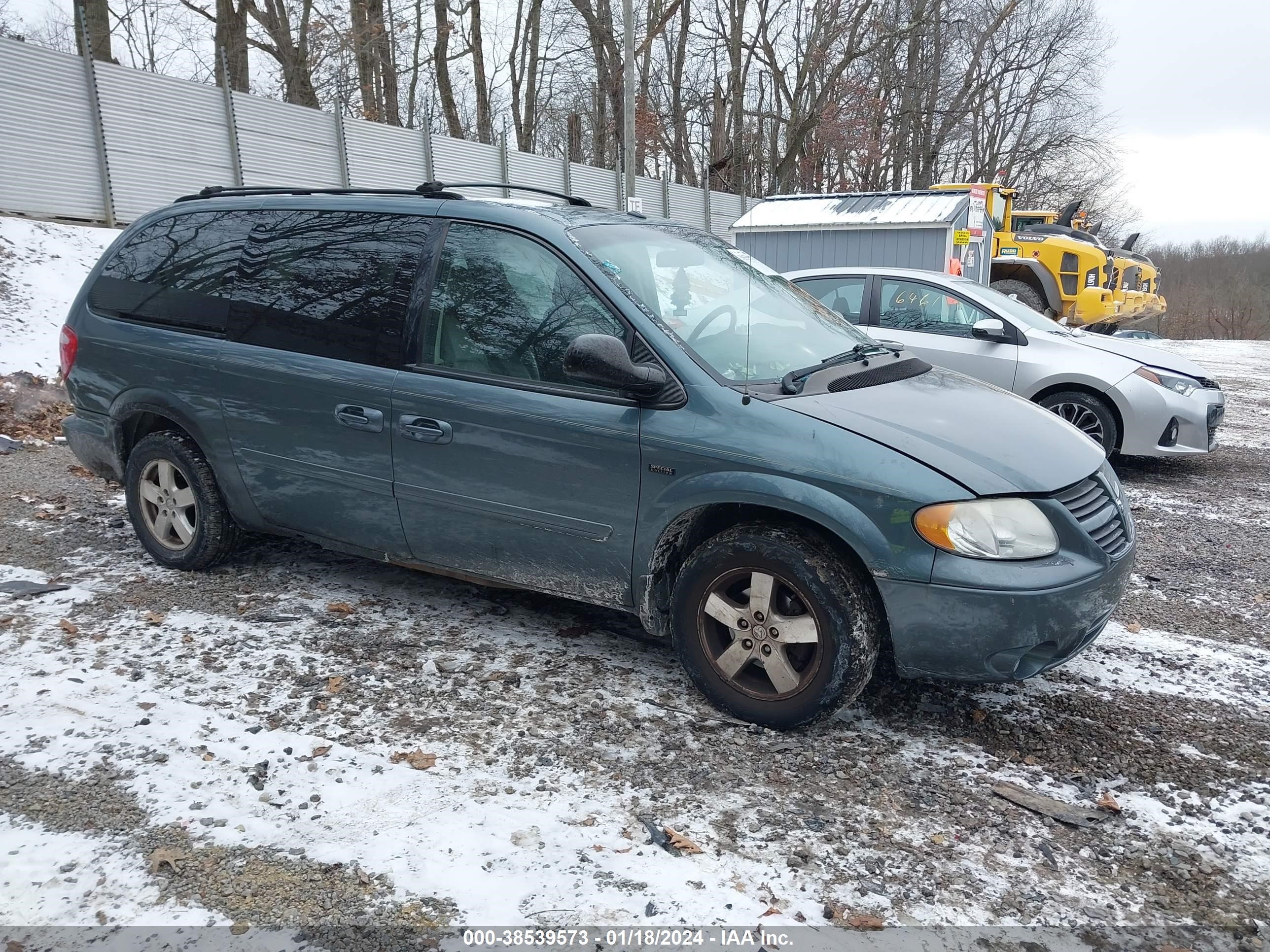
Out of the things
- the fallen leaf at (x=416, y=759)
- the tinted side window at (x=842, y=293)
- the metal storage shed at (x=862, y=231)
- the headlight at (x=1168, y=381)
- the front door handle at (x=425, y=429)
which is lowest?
the fallen leaf at (x=416, y=759)

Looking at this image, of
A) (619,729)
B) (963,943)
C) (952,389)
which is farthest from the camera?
(952,389)

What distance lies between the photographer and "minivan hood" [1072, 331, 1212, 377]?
7.36 meters

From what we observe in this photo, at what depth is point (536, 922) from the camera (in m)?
2.35

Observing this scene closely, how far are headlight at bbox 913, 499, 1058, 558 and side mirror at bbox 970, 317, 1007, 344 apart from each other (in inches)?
183

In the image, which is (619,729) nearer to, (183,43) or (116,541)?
(116,541)

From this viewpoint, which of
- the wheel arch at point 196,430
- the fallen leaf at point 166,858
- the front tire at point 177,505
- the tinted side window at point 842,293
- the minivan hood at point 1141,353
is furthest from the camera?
the tinted side window at point 842,293

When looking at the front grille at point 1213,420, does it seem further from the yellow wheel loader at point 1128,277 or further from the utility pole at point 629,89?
the yellow wheel loader at point 1128,277

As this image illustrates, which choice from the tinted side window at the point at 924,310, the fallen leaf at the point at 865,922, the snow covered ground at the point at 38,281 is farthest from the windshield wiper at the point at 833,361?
the snow covered ground at the point at 38,281

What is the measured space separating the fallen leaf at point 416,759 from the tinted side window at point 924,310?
5890mm

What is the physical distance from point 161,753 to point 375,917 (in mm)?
1177

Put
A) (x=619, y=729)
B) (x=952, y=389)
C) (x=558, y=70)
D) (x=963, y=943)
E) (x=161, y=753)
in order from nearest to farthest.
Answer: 1. (x=963, y=943)
2. (x=161, y=753)
3. (x=619, y=729)
4. (x=952, y=389)
5. (x=558, y=70)

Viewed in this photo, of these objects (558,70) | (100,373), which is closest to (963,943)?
(100,373)

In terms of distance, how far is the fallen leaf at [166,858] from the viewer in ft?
8.26

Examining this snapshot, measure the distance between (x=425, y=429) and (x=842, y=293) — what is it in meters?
5.13
